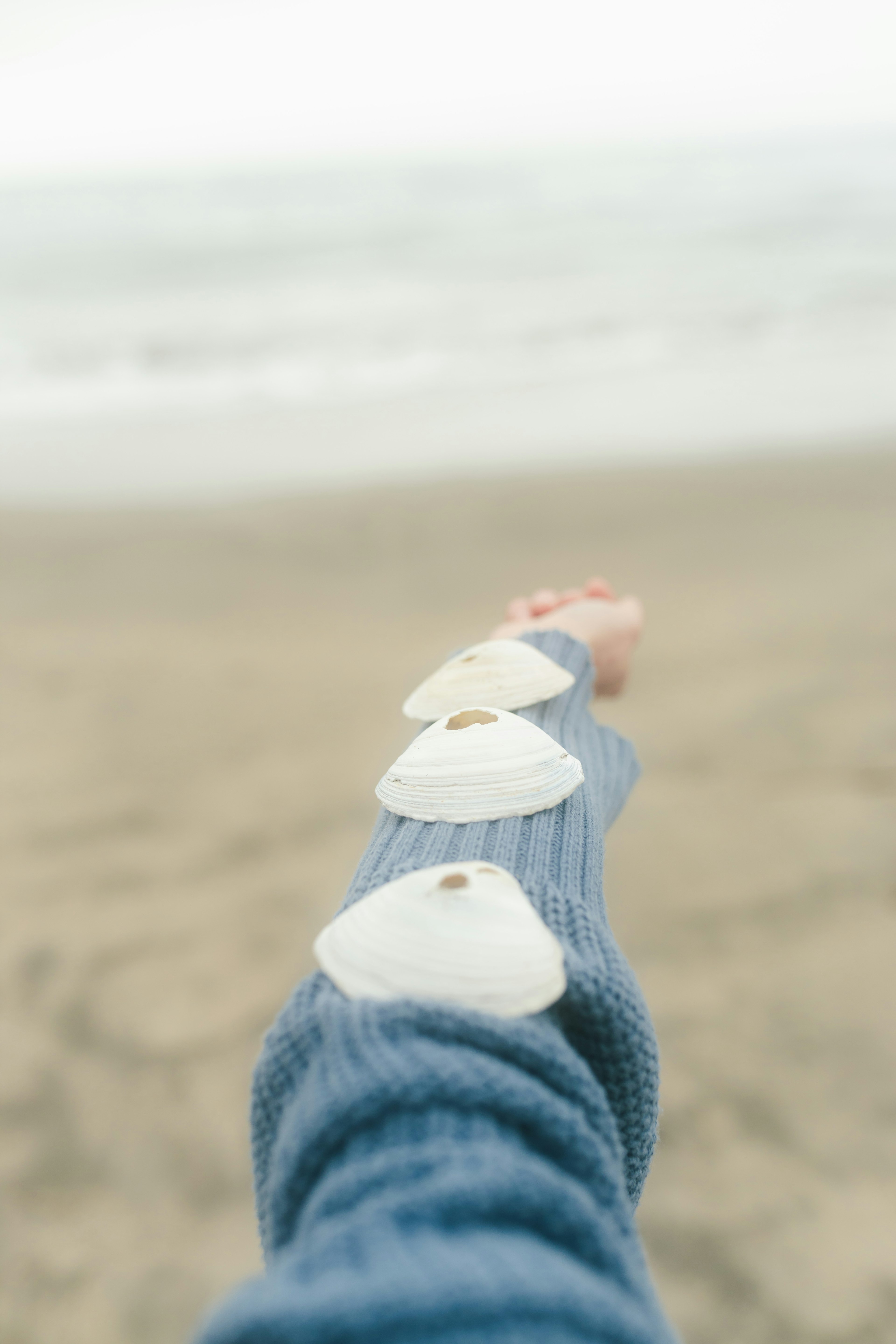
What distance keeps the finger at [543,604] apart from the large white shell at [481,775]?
88 centimetres

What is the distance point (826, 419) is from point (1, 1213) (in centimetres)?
413

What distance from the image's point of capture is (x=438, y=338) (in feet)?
20.8

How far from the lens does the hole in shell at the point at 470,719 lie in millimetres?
983

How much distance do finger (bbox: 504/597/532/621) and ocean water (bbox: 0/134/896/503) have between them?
6.62ft

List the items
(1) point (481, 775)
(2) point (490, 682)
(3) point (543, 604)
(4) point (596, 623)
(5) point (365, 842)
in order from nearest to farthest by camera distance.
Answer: (1) point (481, 775) < (2) point (490, 682) < (4) point (596, 623) < (3) point (543, 604) < (5) point (365, 842)

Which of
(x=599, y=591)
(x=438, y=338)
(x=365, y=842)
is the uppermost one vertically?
(x=438, y=338)

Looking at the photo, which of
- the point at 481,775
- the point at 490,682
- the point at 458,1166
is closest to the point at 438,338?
the point at 490,682

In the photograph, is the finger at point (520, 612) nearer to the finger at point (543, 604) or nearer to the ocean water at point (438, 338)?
the finger at point (543, 604)

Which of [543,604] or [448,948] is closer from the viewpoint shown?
[448,948]

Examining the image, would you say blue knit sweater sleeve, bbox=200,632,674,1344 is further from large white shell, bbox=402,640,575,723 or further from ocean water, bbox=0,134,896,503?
ocean water, bbox=0,134,896,503

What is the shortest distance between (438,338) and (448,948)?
245 inches

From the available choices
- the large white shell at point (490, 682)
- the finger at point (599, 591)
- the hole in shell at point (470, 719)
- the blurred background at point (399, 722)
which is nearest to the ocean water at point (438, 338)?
the blurred background at point (399, 722)

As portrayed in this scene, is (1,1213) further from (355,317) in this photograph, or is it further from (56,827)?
(355,317)

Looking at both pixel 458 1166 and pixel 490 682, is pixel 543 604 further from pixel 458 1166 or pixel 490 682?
pixel 458 1166
